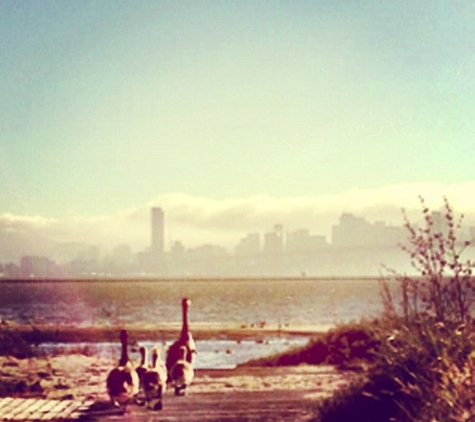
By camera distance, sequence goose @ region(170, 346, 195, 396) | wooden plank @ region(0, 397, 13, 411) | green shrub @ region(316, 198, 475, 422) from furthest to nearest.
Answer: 1. goose @ region(170, 346, 195, 396)
2. wooden plank @ region(0, 397, 13, 411)
3. green shrub @ region(316, 198, 475, 422)

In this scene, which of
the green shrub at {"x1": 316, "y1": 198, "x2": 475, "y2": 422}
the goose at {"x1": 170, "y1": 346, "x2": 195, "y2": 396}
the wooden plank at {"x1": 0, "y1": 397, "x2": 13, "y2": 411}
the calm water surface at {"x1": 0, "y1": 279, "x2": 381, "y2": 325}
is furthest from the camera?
the calm water surface at {"x1": 0, "y1": 279, "x2": 381, "y2": 325}

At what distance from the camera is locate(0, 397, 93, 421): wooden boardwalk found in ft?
18.3

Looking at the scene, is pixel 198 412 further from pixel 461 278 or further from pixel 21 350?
pixel 21 350

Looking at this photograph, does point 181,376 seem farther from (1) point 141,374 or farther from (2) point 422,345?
(2) point 422,345

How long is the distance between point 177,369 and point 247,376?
1.24 m

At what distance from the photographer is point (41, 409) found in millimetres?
5789

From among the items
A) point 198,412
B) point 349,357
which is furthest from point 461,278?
point 349,357

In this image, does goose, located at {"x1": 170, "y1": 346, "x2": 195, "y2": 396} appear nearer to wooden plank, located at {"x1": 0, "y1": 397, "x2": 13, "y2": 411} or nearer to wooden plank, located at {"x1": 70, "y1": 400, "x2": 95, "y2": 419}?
wooden plank, located at {"x1": 70, "y1": 400, "x2": 95, "y2": 419}

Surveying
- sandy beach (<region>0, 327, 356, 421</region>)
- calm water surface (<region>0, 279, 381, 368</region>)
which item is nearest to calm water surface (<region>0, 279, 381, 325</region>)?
calm water surface (<region>0, 279, 381, 368</region>)

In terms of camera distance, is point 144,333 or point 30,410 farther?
point 144,333

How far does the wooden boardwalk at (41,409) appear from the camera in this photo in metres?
5.58

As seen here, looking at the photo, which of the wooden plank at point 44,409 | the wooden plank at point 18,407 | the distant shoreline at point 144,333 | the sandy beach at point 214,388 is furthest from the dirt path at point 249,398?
the distant shoreline at point 144,333

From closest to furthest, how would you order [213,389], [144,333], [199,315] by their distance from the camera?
[213,389] < [144,333] < [199,315]

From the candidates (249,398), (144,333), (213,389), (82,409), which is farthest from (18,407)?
(144,333)
